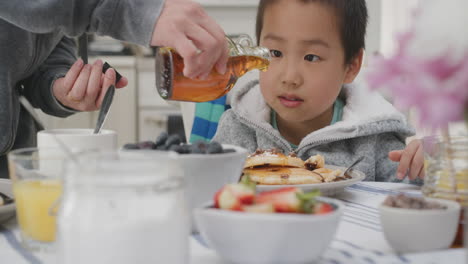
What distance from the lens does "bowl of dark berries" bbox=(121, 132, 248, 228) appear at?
0.65 metres

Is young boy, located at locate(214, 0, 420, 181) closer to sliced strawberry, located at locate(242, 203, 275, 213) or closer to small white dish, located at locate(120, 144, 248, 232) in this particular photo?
small white dish, located at locate(120, 144, 248, 232)

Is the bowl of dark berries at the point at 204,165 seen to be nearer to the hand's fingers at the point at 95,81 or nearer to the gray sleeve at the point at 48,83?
the hand's fingers at the point at 95,81

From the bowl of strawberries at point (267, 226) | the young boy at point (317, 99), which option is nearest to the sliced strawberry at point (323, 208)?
the bowl of strawberries at point (267, 226)

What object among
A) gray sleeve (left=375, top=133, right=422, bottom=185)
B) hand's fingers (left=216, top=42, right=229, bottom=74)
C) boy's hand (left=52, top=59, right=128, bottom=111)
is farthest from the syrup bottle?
gray sleeve (left=375, top=133, right=422, bottom=185)

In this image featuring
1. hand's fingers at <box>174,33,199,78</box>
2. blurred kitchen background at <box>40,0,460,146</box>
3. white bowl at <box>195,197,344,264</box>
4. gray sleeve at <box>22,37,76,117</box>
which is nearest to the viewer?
white bowl at <box>195,197,344,264</box>

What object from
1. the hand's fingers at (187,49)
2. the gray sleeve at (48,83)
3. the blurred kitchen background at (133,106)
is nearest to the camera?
the hand's fingers at (187,49)

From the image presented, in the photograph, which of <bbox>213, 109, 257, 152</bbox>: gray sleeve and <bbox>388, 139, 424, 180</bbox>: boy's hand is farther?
<bbox>213, 109, 257, 152</bbox>: gray sleeve

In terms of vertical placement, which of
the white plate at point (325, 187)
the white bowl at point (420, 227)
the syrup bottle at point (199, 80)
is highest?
the syrup bottle at point (199, 80)

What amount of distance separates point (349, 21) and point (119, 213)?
1.22 m

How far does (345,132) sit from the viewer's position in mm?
1484

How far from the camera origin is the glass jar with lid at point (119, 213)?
0.47 metres

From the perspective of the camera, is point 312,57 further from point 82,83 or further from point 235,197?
point 235,197

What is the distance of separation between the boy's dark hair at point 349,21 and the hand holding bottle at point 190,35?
714mm

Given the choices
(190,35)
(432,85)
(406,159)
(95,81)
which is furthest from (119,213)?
(406,159)
